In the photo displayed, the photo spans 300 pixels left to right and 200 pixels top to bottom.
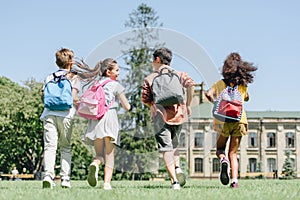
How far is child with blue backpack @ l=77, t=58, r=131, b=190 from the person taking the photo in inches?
301

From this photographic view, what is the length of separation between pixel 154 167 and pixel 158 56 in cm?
3963

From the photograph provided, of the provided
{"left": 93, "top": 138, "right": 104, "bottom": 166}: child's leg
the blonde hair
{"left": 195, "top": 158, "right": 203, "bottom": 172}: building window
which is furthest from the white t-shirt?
{"left": 195, "top": 158, "right": 203, "bottom": 172}: building window

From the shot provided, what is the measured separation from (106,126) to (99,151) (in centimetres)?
46

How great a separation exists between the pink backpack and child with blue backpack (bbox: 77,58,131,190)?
0.07 metres

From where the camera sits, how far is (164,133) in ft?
25.5

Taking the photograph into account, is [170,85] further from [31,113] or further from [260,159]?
[260,159]

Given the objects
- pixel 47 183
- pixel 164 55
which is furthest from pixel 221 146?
pixel 47 183

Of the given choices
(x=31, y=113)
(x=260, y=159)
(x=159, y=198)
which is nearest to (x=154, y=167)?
(x=31, y=113)

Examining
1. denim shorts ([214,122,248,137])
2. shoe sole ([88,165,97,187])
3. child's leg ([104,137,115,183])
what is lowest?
shoe sole ([88,165,97,187])

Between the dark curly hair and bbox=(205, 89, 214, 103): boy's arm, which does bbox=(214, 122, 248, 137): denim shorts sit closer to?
bbox=(205, 89, 214, 103): boy's arm

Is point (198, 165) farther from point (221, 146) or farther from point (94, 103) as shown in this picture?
point (94, 103)

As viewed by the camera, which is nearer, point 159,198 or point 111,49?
point 159,198

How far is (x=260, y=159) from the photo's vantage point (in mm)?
70562

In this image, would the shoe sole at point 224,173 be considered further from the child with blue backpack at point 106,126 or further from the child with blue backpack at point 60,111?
the child with blue backpack at point 60,111
